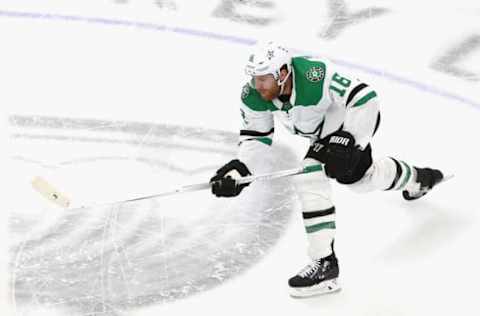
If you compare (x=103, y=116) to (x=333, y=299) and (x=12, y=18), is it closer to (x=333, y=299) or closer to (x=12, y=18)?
(x=12, y=18)

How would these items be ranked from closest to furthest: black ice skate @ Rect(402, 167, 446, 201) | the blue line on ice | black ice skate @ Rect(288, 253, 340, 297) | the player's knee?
1. black ice skate @ Rect(288, 253, 340, 297)
2. the player's knee
3. black ice skate @ Rect(402, 167, 446, 201)
4. the blue line on ice

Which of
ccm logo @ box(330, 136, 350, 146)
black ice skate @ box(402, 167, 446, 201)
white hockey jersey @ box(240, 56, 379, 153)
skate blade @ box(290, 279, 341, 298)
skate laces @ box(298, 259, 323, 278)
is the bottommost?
skate blade @ box(290, 279, 341, 298)

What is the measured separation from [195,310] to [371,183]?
901mm

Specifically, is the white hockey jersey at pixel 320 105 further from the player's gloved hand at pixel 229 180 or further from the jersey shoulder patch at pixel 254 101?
the player's gloved hand at pixel 229 180

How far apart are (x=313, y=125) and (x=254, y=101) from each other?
0.82ft

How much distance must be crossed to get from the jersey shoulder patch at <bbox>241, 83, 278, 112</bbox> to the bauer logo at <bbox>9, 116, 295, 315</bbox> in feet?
2.10

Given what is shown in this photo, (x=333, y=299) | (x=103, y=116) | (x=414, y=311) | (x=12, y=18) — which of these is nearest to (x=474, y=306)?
(x=414, y=311)

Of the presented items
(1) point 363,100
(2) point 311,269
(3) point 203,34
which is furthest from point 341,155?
(3) point 203,34

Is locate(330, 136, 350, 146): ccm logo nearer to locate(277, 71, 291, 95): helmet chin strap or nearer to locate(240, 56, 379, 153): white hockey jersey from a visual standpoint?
locate(240, 56, 379, 153): white hockey jersey

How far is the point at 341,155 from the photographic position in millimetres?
3514

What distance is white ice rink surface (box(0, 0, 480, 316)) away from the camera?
3805mm

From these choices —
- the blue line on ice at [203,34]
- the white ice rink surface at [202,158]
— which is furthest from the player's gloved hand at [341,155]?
the blue line on ice at [203,34]

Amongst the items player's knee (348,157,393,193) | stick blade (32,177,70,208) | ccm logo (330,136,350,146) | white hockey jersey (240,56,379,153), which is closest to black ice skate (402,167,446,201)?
player's knee (348,157,393,193)

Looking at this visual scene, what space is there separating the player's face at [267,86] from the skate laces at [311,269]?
670 millimetres
